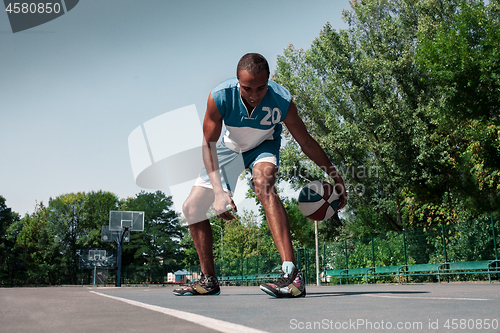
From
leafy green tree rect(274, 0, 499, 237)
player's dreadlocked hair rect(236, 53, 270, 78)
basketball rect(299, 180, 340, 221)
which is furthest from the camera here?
leafy green tree rect(274, 0, 499, 237)

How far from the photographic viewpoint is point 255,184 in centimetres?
412

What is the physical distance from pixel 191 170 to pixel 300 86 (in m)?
→ 19.7

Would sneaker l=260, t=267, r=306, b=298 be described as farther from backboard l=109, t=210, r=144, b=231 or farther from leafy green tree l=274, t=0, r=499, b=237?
backboard l=109, t=210, r=144, b=231

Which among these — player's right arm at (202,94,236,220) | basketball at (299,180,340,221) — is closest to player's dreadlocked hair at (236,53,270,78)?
player's right arm at (202,94,236,220)

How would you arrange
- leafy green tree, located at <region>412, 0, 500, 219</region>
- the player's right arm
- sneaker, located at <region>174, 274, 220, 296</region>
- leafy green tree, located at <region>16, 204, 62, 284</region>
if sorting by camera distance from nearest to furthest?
the player's right arm → sneaker, located at <region>174, 274, 220, 296</region> → leafy green tree, located at <region>412, 0, 500, 219</region> → leafy green tree, located at <region>16, 204, 62, 284</region>

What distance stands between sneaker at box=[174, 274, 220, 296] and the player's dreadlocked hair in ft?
7.23

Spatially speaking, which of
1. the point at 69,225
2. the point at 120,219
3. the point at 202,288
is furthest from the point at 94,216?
the point at 202,288

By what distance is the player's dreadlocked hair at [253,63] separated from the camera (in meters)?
3.86

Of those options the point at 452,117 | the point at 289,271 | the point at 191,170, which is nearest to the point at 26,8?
the point at 191,170

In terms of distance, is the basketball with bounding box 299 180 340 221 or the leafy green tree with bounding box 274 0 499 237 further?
the leafy green tree with bounding box 274 0 499 237

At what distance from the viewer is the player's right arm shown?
13.4 feet

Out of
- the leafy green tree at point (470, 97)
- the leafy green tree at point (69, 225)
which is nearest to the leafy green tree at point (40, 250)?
the leafy green tree at point (69, 225)

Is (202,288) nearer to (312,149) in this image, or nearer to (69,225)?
(312,149)

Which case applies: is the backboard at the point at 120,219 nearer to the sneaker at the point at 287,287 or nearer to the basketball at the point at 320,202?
the basketball at the point at 320,202
